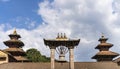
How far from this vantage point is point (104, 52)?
64500mm

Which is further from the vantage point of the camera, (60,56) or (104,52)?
(104,52)

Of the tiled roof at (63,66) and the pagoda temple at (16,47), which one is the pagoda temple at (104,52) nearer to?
the tiled roof at (63,66)

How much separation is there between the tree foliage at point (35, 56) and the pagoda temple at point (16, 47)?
762cm

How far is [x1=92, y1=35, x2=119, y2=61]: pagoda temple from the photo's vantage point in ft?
204

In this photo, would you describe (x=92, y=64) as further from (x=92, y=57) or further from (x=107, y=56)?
(x=92, y=57)

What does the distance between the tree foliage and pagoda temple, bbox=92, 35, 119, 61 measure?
52.5 feet

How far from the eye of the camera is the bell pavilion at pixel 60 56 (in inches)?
1499

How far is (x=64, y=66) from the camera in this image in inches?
1757

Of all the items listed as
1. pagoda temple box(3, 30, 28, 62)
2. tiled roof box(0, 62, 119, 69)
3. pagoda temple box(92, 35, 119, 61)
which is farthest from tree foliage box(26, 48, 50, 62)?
tiled roof box(0, 62, 119, 69)

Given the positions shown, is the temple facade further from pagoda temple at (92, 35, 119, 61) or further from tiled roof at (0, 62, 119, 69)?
pagoda temple at (92, 35, 119, 61)

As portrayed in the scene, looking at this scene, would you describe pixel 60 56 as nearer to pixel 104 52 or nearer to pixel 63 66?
pixel 63 66

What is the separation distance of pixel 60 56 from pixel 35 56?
37.1 metres

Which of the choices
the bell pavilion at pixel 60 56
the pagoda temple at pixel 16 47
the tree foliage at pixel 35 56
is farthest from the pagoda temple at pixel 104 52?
the pagoda temple at pixel 16 47

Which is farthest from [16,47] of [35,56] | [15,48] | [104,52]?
[104,52]
